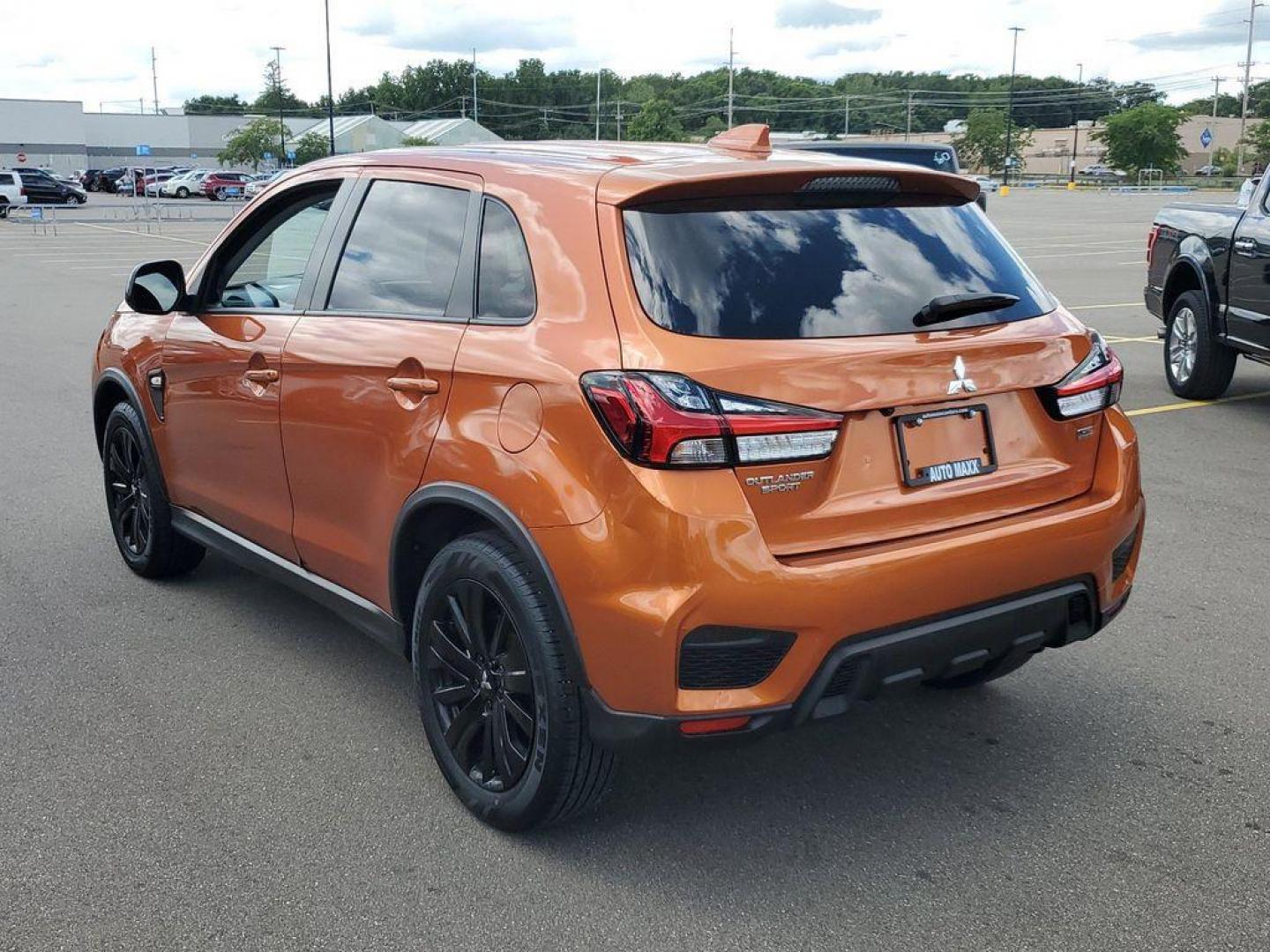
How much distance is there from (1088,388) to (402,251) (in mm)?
1979

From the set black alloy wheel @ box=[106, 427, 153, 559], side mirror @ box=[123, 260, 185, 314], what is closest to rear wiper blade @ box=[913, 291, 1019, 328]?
side mirror @ box=[123, 260, 185, 314]

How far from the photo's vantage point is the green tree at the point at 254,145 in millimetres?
81438

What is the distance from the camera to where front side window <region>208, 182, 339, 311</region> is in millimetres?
4297

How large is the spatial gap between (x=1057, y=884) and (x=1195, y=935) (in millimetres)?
329

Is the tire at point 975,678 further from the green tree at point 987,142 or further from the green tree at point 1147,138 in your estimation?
the green tree at point 987,142

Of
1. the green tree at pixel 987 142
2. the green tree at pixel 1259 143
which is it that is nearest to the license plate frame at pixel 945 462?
the green tree at pixel 1259 143

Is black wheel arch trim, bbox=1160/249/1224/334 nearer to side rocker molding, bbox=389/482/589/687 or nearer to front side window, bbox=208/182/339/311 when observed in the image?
front side window, bbox=208/182/339/311

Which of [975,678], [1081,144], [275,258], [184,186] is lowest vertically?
[975,678]

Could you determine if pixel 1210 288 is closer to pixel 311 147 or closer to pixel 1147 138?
pixel 311 147

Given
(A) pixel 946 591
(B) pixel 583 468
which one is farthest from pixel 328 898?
(A) pixel 946 591

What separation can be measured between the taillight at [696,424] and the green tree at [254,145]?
83.4 metres

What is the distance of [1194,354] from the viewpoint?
9750 millimetres

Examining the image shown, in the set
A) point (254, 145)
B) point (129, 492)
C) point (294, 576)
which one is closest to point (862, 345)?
Result: point (294, 576)

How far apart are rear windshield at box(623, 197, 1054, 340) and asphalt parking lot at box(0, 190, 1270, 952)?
1.33 meters
